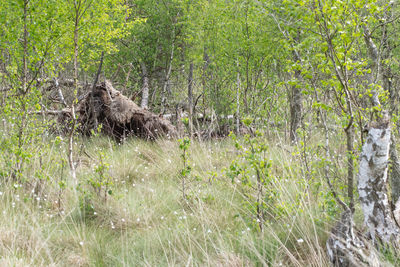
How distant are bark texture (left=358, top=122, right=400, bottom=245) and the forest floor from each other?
0.44 m

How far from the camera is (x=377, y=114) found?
3057 mm

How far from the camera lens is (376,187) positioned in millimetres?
2984

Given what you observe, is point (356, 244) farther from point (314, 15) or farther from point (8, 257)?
point (8, 257)

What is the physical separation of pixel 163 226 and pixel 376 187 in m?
2.57

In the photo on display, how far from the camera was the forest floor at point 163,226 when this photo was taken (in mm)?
3424

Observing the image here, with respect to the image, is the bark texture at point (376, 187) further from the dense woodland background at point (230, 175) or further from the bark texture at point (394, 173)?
the bark texture at point (394, 173)

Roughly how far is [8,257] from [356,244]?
326 cm

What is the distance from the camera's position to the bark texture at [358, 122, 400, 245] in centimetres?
288

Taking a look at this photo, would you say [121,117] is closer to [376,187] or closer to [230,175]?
[230,175]

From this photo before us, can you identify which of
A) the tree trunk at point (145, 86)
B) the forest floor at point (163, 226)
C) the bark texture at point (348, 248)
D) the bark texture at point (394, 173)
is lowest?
the forest floor at point (163, 226)

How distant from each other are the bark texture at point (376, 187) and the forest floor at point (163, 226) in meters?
0.44

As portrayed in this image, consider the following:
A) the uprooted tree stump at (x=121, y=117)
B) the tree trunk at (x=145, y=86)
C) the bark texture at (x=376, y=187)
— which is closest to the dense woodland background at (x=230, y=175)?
the bark texture at (x=376, y=187)

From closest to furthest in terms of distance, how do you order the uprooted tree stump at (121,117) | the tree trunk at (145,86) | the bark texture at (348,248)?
the bark texture at (348,248) → the uprooted tree stump at (121,117) → the tree trunk at (145,86)

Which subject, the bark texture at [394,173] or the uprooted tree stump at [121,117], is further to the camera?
the uprooted tree stump at [121,117]
